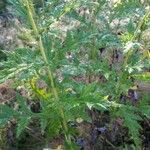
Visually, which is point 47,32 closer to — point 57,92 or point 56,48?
point 56,48

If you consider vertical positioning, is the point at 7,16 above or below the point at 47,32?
below

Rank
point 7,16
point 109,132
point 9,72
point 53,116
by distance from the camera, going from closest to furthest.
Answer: point 9,72
point 53,116
point 109,132
point 7,16

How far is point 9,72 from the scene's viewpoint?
2016mm

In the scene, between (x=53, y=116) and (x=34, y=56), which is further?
(x=53, y=116)

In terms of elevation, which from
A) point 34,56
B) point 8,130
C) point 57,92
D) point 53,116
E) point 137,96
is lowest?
point 8,130

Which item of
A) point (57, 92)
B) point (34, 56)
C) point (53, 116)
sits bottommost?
point (53, 116)

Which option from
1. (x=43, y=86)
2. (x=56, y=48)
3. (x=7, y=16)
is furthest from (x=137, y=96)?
(x=7, y=16)

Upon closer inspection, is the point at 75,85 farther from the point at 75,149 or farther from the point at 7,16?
the point at 7,16

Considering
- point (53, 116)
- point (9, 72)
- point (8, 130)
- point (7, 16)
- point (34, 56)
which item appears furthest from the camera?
point (7, 16)

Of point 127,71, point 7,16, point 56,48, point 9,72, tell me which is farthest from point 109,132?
point 7,16

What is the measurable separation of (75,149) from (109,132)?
50 centimetres

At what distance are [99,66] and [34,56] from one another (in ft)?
1.23

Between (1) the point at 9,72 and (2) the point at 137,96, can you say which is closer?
(1) the point at 9,72

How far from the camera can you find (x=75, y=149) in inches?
96.8
